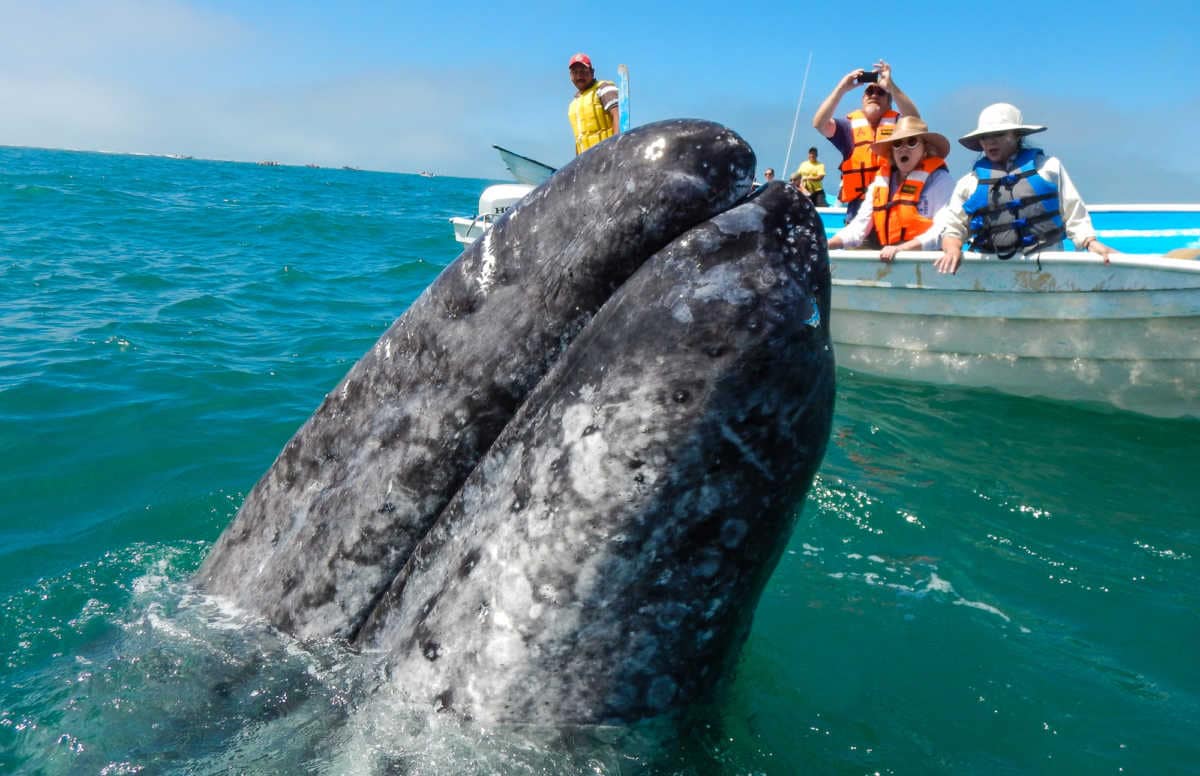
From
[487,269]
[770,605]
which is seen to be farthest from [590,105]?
[487,269]

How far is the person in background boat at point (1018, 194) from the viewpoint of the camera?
8.87 metres

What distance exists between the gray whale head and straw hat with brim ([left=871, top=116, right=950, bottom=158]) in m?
8.02

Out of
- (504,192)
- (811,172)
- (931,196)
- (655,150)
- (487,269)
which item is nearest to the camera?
(655,150)

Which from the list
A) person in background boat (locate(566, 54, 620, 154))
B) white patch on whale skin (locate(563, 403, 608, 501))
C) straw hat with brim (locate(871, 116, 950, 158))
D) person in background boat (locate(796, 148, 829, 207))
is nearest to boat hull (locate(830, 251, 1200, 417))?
straw hat with brim (locate(871, 116, 950, 158))

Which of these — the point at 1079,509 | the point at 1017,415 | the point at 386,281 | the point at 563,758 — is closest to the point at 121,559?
the point at 563,758

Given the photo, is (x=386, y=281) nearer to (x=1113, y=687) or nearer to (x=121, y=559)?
(x=121, y=559)

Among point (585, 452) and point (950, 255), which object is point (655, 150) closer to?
point (585, 452)

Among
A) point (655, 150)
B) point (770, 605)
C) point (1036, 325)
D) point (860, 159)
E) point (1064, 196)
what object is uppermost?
point (860, 159)

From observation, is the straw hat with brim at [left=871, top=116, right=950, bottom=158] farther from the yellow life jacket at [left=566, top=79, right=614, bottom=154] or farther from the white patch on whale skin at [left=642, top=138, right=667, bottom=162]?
the white patch on whale skin at [left=642, top=138, right=667, bottom=162]

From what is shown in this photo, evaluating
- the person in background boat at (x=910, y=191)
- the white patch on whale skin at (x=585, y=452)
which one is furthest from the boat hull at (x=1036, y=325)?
the white patch on whale skin at (x=585, y=452)

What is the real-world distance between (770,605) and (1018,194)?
6.16 m

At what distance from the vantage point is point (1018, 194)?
352 inches

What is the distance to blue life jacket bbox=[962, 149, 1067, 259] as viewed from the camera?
351 inches

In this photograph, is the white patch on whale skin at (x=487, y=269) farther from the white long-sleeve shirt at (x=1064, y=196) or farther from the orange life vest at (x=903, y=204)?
the orange life vest at (x=903, y=204)
